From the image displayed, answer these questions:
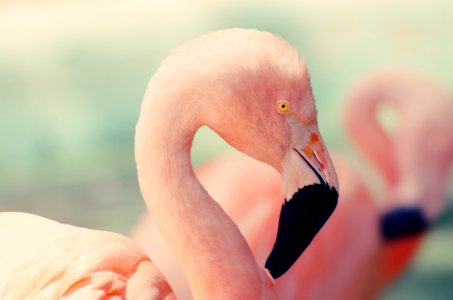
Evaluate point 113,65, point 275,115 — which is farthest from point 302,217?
point 113,65

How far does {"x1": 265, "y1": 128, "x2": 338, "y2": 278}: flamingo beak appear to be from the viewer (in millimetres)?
1545

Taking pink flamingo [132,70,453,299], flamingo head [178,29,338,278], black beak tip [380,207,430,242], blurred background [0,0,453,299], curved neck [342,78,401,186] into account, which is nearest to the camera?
flamingo head [178,29,338,278]

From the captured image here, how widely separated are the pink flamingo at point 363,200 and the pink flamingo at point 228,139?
2.91 ft

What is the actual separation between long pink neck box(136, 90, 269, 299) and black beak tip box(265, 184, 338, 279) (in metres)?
0.08

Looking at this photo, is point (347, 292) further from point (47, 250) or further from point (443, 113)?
point (47, 250)

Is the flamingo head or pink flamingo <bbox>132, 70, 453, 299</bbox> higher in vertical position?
the flamingo head

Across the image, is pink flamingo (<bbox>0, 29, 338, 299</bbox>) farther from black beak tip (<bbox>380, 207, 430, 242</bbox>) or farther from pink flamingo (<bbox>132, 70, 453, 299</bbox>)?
black beak tip (<bbox>380, 207, 430, 242</bbox>)

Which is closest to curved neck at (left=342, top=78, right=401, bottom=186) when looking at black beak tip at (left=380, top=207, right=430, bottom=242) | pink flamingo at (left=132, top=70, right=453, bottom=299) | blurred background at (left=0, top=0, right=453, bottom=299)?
pink flamingo at (left=132, top=70, right=453, bottom=299)

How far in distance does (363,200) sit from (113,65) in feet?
6.99

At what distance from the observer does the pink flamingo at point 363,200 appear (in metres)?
2.79

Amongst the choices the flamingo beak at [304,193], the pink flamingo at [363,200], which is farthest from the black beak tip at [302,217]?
the pink flamingo at [363,200]

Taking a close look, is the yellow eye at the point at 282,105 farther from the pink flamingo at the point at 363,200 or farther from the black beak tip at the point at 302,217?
the pink flamingo at the point at 363,200

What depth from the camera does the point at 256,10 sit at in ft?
16.6

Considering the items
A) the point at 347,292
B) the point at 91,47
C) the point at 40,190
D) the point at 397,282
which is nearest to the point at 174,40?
the point at 91,47
